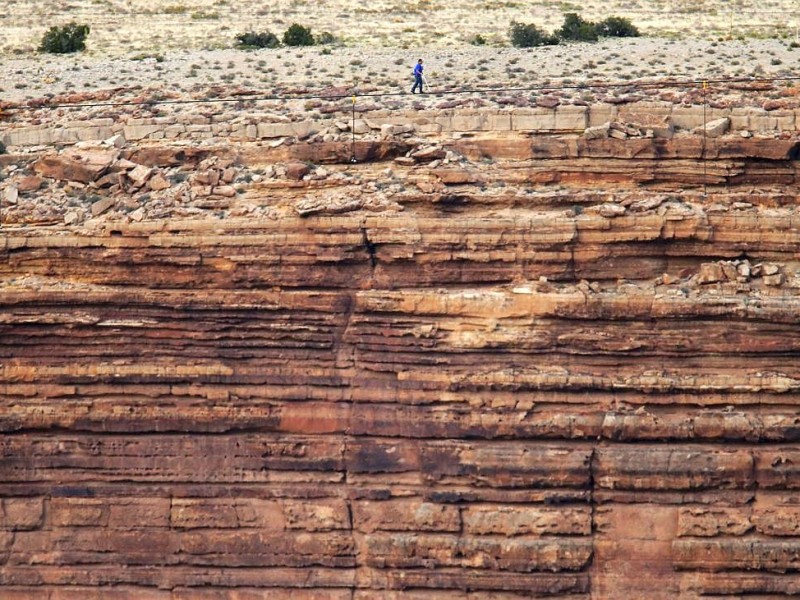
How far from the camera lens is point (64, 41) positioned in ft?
134

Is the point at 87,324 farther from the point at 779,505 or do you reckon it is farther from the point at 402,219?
the point at 779,505

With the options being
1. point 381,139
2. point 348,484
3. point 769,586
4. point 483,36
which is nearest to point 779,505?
point 769,586

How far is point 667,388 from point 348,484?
467 centimetres

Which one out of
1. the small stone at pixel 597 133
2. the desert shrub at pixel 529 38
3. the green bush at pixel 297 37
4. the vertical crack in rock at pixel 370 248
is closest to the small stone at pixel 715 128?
the small stone at pixel 597 133

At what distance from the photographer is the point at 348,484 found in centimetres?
2506

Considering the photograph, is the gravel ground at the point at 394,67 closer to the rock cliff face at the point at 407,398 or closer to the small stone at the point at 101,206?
the small stone at the point at 101,206

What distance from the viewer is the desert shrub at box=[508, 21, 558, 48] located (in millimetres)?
39094

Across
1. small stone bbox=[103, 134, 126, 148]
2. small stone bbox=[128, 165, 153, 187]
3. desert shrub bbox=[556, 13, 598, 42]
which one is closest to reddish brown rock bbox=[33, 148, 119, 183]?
small stone bbox=[103, 134, 126, 148]

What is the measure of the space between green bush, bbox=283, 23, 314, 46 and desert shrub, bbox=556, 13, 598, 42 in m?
5.63

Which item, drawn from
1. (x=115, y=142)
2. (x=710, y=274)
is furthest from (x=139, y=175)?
(x=710, y=274)

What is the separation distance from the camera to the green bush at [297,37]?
39.8m

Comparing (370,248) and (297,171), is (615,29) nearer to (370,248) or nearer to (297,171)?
(297,171)

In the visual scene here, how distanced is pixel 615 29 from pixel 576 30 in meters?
1.27

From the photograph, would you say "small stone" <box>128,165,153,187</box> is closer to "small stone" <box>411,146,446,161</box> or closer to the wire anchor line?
the wire anchor line
